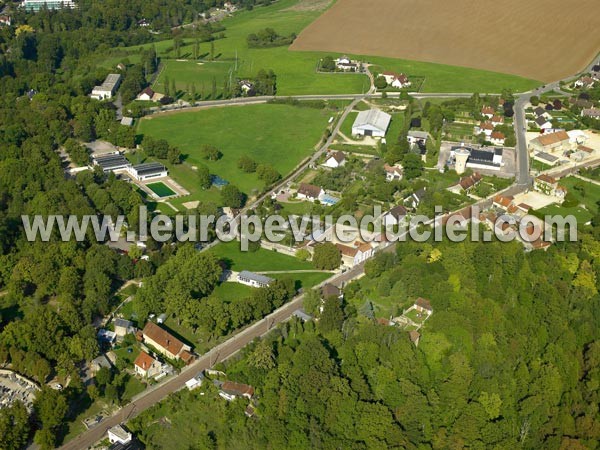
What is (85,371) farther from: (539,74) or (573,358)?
(539,74)

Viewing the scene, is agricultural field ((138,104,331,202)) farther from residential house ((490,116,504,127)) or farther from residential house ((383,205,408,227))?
residential house ((490,116,504,127))

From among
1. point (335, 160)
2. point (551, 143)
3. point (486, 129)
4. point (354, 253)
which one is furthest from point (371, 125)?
point (354, 253)

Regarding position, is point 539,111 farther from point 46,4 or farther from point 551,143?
point 46,4

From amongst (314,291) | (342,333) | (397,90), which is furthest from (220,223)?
(397,90)

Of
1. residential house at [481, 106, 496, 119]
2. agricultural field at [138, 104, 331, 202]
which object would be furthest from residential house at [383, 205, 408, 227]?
residential house at [481, 106, 496, 119]

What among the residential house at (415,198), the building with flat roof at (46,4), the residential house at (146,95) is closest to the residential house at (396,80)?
the residential house at (146,95)

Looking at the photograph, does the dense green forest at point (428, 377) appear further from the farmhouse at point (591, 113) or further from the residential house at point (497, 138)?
the farmhouse at point (591, 113)
